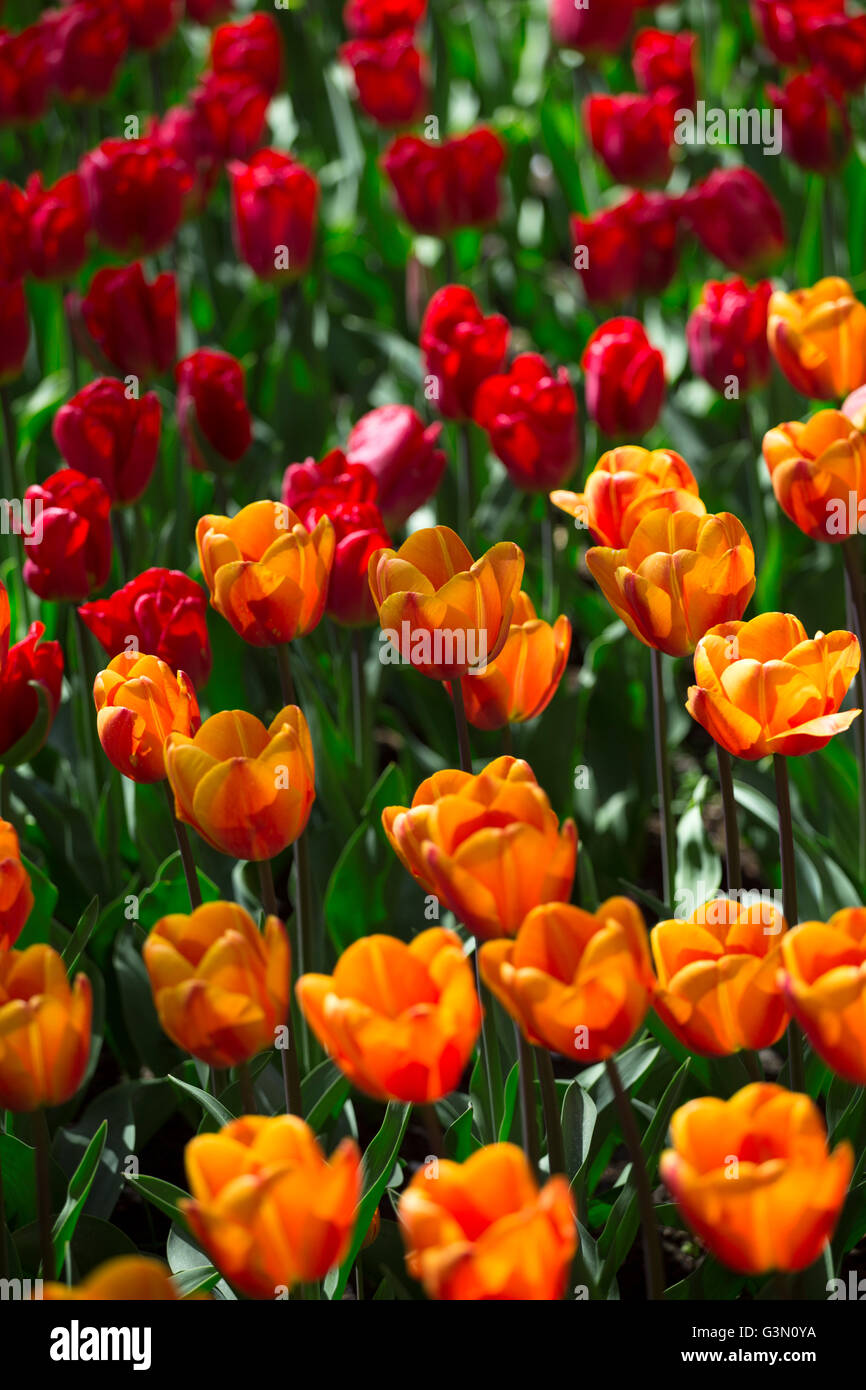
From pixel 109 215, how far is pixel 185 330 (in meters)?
0.46

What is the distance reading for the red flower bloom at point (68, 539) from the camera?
5.32 feet

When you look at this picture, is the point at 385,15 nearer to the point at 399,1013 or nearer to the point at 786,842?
the point at 786,842

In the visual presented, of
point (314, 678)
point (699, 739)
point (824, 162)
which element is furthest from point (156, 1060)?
point (824, 162)

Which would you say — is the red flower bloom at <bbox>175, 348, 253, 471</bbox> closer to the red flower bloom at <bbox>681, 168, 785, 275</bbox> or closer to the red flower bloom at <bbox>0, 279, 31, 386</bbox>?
the red flower bloom at <bbox>0, 279, 31, 386</bbox>

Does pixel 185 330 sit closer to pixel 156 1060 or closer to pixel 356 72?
pixel 356 72

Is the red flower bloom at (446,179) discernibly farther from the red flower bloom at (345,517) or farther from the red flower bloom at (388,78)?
the red flower bloom at (345,517)

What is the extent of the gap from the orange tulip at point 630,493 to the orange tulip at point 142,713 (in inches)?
16.0

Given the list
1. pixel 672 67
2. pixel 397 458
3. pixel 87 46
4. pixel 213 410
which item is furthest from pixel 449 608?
pixel 87 46

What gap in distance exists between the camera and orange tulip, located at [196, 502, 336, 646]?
1.30 meters

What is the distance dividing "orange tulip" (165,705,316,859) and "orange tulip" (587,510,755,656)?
310mm

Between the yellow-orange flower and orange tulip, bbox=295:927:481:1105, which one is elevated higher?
the yellow-orange flower

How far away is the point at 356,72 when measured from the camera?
2887mm

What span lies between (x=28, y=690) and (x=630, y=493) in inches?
23.0

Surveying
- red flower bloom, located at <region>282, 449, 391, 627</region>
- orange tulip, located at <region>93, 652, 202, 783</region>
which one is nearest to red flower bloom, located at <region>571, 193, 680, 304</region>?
red flower bloom, located at <region>282, 449, 391, 627</region>
